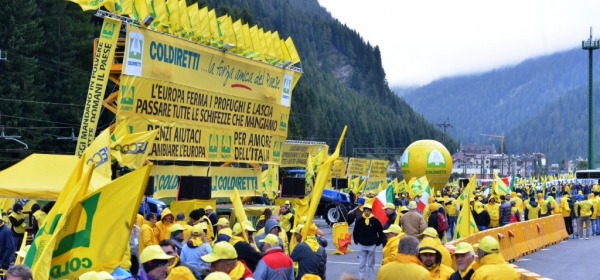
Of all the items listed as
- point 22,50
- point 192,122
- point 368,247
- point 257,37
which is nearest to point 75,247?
point 368,247

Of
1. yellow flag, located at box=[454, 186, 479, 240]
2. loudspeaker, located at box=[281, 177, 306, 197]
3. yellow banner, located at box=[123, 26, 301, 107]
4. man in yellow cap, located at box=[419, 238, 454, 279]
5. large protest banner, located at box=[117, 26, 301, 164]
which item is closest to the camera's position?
man in yellow cap, located at box=[419, 238, 454, 279]

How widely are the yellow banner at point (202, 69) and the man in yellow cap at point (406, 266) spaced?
12.4 m

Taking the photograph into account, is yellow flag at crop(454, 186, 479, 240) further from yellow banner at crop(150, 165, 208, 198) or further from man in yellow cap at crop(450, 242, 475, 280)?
man in yellow cap at crop(450, 242, 475, 280)

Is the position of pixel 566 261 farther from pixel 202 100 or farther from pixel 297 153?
pixel 297 153

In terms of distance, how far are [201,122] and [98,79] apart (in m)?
4.08

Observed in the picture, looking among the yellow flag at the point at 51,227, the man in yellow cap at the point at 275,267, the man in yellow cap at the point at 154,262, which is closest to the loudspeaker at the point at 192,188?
the man in yellow cap at the point at 275,267

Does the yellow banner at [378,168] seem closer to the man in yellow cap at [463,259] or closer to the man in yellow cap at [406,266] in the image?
the man in yellow cap at [463,259]

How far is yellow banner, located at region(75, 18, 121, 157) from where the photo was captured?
19.1 m

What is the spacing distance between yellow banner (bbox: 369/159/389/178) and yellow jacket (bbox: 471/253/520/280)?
152ft

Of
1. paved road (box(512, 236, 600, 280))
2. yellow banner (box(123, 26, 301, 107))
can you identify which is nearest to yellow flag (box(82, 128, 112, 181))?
yellow banner (box(123, 26, 301, 107))

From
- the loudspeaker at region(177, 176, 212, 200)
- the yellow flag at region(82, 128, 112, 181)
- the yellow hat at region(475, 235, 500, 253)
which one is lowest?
the yellow hat at region(475, 235, 500, 253)

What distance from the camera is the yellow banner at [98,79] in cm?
1914

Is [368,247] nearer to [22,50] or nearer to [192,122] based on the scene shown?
[192,122]

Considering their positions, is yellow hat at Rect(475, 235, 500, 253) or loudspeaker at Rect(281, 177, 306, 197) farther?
loudspeaker at Rect(281, 177, 306, 197)
